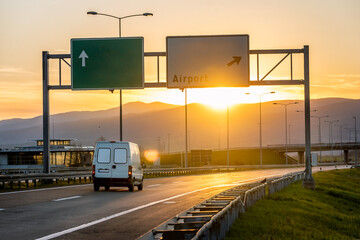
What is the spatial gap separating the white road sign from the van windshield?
5388mm

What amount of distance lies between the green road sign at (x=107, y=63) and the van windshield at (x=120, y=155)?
5.54 meters

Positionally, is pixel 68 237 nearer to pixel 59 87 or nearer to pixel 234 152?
pixel 59 87

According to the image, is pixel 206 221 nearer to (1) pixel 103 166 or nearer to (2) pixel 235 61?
(1) pixel 103 166

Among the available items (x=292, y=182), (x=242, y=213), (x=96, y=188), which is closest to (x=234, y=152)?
(x=292, y=182)

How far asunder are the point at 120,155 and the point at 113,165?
21.3 inches

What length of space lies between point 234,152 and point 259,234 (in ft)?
526

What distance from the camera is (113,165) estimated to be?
28.3 metres

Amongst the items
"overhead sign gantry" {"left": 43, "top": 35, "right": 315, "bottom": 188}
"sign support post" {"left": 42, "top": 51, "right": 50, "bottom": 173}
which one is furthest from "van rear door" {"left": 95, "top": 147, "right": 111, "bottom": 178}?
"sign support post" {"left": 42, "top": 51, "right": 50, "bottom": 173}

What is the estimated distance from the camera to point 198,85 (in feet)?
106

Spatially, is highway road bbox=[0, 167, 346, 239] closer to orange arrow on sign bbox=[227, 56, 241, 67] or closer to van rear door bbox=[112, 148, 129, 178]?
van rear door bbox=[112, 148, 129, 178]

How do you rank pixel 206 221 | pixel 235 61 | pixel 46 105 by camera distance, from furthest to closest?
pixel 46 105, pixel 235 61, pixel 206 221

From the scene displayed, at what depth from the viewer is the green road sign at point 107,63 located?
33250 millimetres

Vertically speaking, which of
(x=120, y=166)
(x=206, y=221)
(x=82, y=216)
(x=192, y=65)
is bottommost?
(x=82, y=216)

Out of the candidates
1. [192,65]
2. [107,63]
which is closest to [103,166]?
[107,63]
